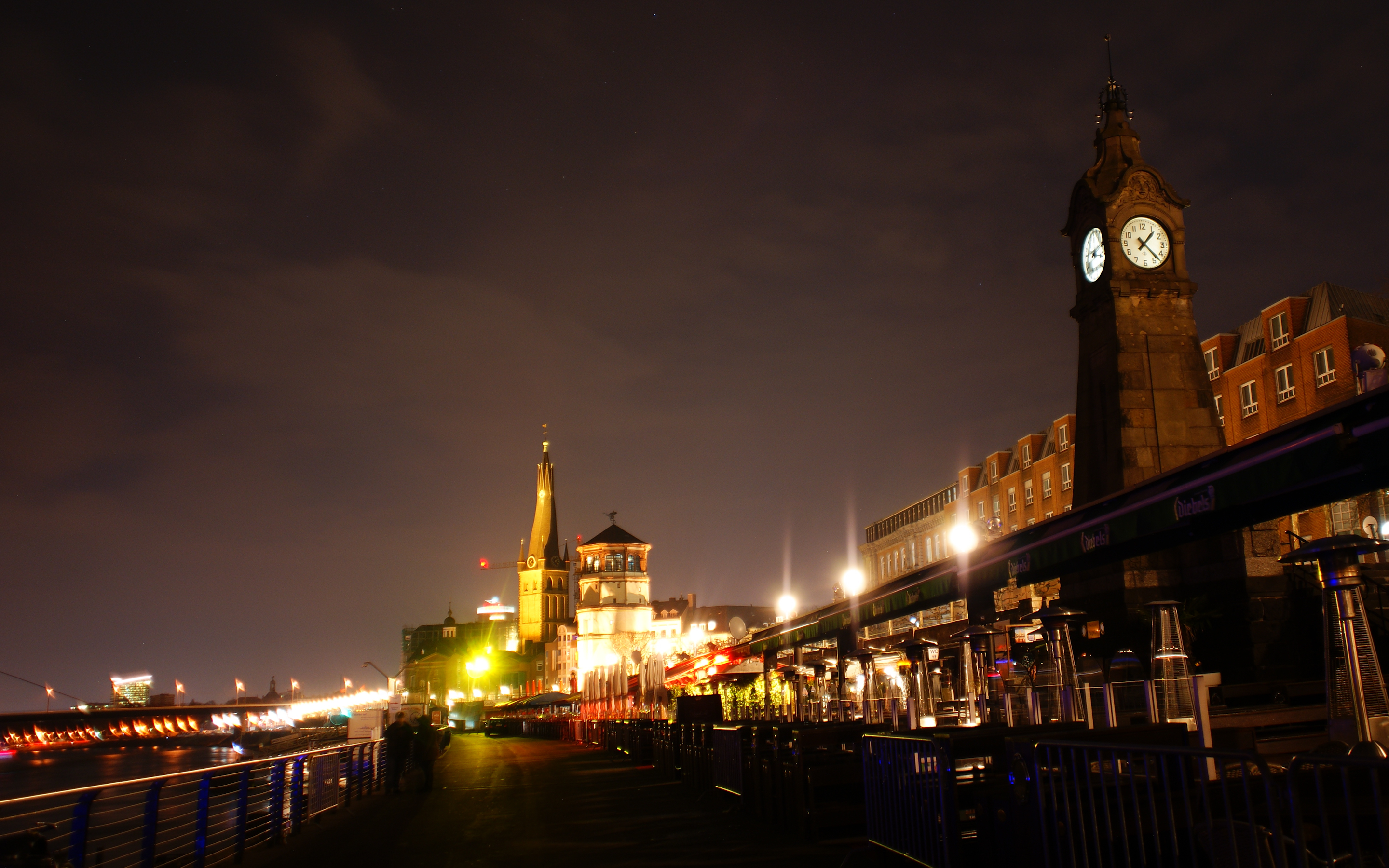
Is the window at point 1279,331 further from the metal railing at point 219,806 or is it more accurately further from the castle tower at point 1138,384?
the metal railing at point 219,806

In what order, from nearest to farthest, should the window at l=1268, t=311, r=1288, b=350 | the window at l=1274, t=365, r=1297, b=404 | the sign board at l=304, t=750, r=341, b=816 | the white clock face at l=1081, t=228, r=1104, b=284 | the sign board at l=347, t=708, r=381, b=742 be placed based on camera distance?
the sign board at l=304, t=750, r=341, b=816 < the white clock face at l=1081, t=228, r=1104, b=284 < the sign board at l=347, t=708, r=381, b=742 < the window at l=1274, t=365, r=1297, b=404 < the window at l=1268, t=311, r=1288, b=350

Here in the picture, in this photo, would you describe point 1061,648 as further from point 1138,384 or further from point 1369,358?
point 1138,384

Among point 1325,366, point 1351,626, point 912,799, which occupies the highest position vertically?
point 1325,366

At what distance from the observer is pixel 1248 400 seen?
156ft

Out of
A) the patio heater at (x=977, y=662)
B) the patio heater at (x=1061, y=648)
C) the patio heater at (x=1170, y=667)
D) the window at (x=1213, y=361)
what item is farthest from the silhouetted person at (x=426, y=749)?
the window at (x=1213, y=361)

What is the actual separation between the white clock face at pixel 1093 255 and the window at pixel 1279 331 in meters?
25.1

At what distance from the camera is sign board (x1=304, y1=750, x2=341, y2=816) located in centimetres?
1603

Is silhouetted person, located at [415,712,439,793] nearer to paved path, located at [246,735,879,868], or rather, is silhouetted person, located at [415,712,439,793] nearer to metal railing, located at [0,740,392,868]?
paved path, located at [246,735,879,868]

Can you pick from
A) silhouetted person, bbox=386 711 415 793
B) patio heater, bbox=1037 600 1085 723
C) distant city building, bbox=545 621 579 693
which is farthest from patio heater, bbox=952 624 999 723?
distant city building, bbox=545 621 579 693

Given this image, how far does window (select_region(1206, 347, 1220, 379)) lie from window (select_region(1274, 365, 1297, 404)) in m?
3.68

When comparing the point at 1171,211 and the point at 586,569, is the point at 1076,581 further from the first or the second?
the point at 586,569

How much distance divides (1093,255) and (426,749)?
68.4 feet

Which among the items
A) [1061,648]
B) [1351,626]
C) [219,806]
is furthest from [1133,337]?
[219,806]

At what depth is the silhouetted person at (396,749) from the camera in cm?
2192
